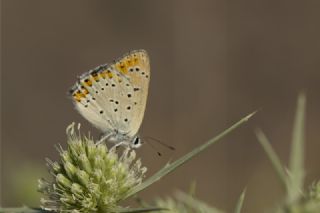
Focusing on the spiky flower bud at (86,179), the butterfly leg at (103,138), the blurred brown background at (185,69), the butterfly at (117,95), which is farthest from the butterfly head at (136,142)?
the blurred brown background at (185,69)

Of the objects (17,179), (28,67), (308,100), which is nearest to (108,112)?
(17,179)

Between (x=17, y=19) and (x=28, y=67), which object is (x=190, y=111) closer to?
(x=28, y=67)

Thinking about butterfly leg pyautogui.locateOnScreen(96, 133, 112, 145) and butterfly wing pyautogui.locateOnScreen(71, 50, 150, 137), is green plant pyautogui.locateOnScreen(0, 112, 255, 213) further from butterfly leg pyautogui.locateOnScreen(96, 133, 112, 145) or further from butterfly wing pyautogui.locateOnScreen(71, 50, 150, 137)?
butterfly wing pyautogui.locateOnScreen(71, 50, 150, 137)

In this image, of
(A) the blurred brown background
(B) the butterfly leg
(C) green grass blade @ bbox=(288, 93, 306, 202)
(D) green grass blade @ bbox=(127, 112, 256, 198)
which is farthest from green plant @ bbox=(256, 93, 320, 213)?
(A) the blurred brown background

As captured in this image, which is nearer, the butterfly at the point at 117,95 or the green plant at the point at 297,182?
the green plant at the point at 297,182

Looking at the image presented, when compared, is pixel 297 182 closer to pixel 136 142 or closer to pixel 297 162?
pixel 297 162

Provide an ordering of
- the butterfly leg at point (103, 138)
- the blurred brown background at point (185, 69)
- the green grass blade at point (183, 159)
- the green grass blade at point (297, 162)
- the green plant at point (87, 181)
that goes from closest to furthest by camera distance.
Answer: the green grass blade at point (297, 162)
the green grass blade at point (183, 159)
the green plant at point (87, 181)
the butterfly leg at point (103, 138)
the blurred brown background at point (185, 69)

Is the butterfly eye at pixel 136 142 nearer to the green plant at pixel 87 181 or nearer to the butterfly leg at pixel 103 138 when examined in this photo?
the butterfly leg at pixel 103 138

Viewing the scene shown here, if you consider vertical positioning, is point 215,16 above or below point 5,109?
above
